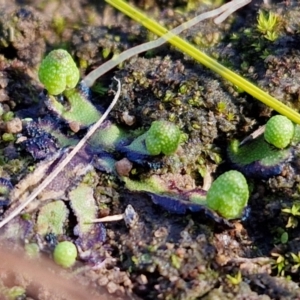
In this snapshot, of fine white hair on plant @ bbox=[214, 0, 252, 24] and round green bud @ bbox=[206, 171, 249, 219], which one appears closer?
round green bud @ bbox=[206, 171, 249, 219]

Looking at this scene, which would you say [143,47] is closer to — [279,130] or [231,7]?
[231,7]

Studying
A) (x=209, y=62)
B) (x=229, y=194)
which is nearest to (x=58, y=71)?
(x=209, y=62)

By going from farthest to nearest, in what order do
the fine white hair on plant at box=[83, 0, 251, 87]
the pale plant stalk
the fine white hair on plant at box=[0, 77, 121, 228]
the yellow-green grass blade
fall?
the fine white hair on plant at box=[83, 0, 251, 87] → the pale plant stalk → the yellow-green grass blade → the fine white hair on plant at box=[0, 77, 121, 228]

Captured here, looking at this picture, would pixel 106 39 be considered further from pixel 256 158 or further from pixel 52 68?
pixel 256 158

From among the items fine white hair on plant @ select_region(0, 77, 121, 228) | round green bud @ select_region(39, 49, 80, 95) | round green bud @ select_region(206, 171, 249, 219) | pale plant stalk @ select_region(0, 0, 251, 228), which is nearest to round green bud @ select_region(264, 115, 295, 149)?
round green bud @ select_region(206, 171, 249, 219)

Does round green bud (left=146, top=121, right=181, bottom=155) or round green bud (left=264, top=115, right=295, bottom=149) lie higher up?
round green bud (left=264, top=115, right=295, bottom=149)

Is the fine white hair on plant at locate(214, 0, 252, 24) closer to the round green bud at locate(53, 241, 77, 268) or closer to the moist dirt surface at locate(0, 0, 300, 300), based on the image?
the moist dirt surface at locate(0, 0, 300, 300)
